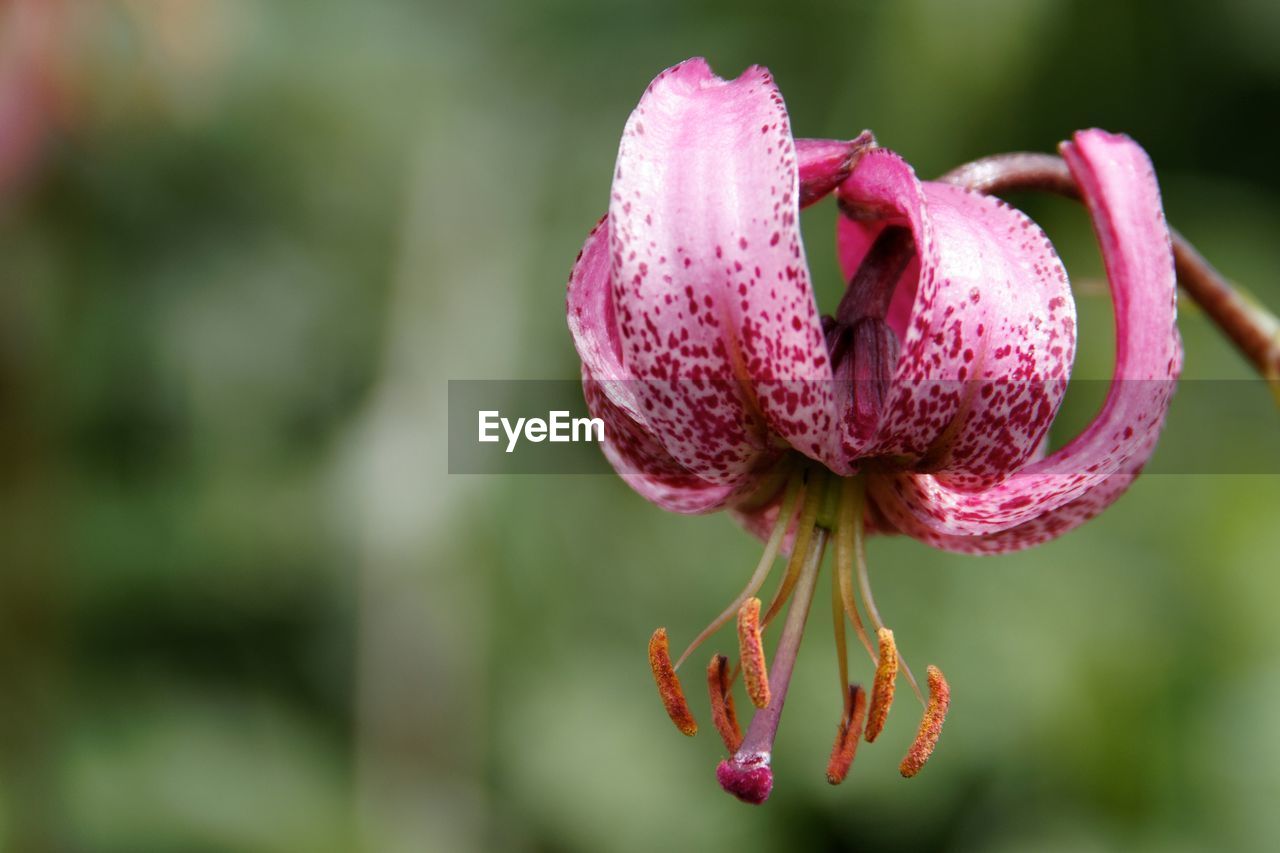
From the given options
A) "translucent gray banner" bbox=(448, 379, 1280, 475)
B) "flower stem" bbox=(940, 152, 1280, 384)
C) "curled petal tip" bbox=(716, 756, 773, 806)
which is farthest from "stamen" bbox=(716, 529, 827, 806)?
"translucent gray banner" bbox=(448, 379, 1280, 475)

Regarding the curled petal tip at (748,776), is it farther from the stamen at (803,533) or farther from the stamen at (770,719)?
the stamen at (803,533)

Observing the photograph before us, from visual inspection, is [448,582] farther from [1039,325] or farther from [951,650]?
[1039,325]

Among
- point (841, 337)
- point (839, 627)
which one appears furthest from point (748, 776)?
point (841, 337)

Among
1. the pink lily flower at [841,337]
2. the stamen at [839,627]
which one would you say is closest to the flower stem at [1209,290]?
the pink lily flower at [841,337]

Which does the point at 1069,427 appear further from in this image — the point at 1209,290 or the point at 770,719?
the point at 770,719

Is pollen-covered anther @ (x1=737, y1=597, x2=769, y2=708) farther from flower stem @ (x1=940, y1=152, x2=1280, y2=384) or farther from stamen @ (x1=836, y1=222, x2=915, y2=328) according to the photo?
flower stem @ (x1=940, y1=152, x2=1280, y2=384)

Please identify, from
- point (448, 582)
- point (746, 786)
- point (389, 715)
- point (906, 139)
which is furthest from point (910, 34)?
point (746, 786)
